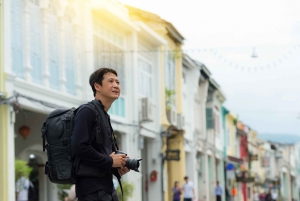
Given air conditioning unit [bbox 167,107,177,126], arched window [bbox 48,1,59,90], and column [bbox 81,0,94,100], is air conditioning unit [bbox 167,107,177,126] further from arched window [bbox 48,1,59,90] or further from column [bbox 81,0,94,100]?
arched window [bbox 48,1,59,90]

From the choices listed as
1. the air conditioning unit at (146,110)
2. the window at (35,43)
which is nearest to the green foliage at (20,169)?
the window at (35,43)

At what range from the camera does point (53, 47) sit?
21000mm

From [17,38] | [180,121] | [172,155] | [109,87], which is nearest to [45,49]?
[17,38]

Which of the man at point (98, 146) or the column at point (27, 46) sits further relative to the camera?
the column at point (27, 46)

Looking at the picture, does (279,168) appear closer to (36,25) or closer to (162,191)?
(162,191)

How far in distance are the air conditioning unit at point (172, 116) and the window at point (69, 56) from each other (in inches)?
396

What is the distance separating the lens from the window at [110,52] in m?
24.7

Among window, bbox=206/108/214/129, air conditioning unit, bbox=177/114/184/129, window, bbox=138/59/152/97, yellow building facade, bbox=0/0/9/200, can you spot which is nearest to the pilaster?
yellow building facade, bbox=0/0/9/200

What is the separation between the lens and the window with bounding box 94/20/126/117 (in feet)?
80.9

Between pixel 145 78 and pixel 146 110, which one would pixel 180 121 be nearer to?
pixel 145 78

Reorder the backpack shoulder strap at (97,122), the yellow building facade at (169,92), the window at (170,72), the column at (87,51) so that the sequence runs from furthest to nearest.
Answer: the window at (170,72) → the yellow building facade at (169,92) → the column at (87,51) → the backpack shoulder strap at (97,122)

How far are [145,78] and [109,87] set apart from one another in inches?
942

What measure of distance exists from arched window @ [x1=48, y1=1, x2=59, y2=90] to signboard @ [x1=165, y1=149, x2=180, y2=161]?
10.9m

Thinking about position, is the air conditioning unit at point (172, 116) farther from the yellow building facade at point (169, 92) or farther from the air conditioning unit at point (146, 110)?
the air conditioning unit at point (146, 110)
